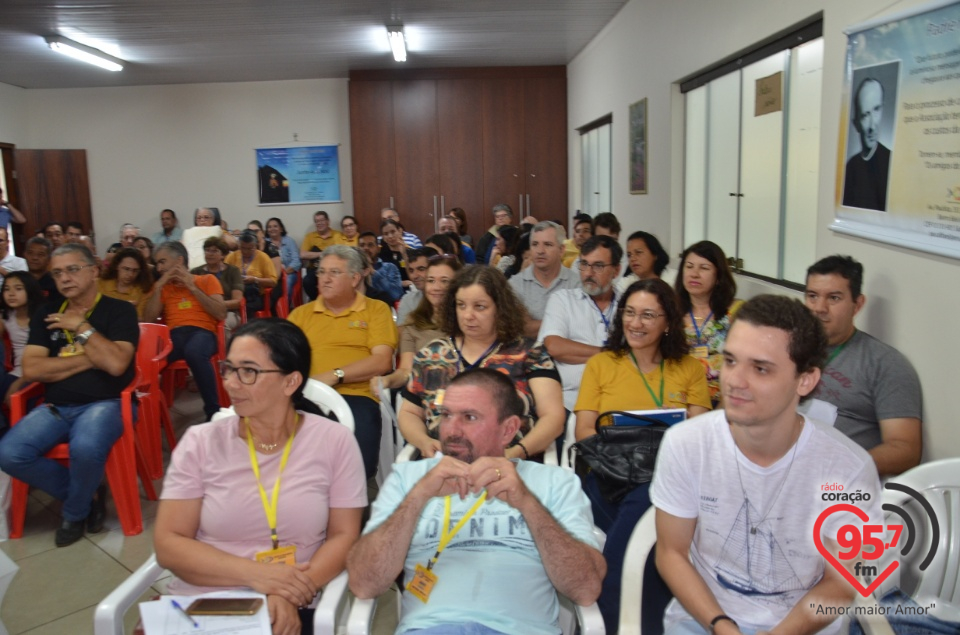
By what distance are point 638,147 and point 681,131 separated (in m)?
0.92

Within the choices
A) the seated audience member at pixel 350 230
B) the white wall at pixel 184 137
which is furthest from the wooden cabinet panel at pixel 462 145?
the white wall at pixel 184 137

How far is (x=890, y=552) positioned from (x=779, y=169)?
9.72 ft

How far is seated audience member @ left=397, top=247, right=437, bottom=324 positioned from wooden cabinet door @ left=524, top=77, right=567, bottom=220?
5.97 meters

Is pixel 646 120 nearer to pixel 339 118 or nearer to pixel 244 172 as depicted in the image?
pixel 339 118

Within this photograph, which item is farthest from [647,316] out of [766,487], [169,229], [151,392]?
[169,229]

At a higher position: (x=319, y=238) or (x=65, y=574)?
(x=319, y=238)

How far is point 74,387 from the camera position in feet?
10.9

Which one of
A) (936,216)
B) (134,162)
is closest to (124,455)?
(936,216)

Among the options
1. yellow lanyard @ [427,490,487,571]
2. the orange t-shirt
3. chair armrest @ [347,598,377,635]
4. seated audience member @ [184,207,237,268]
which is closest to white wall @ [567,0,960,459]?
yellow lanyard @ [427,490,487,571]

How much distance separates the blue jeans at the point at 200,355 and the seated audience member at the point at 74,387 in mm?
1464

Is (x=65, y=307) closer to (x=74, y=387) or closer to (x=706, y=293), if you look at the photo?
(x=74, y=387)

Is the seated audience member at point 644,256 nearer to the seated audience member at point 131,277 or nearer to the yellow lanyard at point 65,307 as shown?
the yellow lanyard at point 65,307

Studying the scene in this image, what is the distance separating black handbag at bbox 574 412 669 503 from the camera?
221cm

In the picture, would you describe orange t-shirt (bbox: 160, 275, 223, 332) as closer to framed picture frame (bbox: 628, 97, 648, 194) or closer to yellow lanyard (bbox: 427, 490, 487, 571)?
yellow lanyard (bbox: 427, 490, 487, 571)
